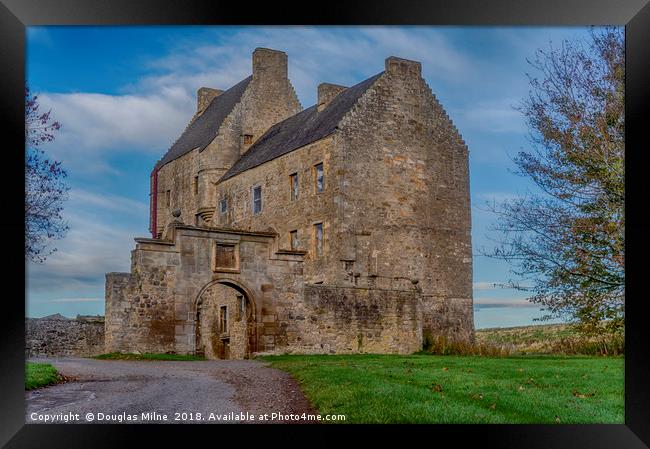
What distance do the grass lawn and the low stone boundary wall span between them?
10.8 meters

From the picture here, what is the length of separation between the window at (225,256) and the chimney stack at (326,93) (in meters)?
9.47

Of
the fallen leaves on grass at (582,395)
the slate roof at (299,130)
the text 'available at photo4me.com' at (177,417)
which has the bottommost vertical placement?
the text 'available at photo4me.com' at (177,417)

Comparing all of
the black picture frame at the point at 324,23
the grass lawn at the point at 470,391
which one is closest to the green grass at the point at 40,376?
the black picture frame at the point at 324,23

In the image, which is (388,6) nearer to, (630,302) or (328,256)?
(630,302)

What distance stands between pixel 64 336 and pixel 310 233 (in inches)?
309

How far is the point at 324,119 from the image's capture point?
2691cm

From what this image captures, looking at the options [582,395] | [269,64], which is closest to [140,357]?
[582,395]

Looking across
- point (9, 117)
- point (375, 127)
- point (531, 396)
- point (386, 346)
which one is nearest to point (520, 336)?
point (386, 346)

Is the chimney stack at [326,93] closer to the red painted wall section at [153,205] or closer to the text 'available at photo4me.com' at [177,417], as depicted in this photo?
the red painted wall section at [153,205]

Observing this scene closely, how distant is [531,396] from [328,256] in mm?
12746

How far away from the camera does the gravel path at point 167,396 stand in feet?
36.7

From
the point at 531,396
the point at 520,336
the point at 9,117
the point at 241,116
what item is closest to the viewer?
the point at 9,117

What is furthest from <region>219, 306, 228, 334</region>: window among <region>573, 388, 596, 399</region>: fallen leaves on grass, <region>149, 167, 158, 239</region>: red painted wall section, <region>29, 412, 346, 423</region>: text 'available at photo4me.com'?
A: <region>573, 388, 596, 399</region>: fallen leaves on grass

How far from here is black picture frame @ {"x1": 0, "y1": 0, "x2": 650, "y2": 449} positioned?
34.5ft
